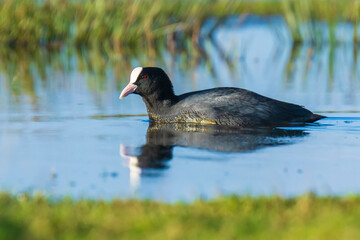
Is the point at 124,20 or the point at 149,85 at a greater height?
the point at 124,20

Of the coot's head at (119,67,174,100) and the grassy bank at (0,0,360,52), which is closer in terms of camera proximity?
the coot's head at (119,67,174,100)

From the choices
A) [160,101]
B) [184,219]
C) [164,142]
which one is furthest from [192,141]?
[184,219]

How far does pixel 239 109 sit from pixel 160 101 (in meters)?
1.30

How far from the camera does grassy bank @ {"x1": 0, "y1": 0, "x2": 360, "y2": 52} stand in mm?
21547

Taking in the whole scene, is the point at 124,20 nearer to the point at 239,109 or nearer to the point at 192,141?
the point at 239,109

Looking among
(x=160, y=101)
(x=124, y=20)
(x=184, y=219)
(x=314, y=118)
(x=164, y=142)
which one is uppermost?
(x=124, y=20)

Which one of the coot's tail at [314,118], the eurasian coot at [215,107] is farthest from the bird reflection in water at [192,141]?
the coot's tail at [314,118]

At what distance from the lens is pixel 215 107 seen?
34.7 ft

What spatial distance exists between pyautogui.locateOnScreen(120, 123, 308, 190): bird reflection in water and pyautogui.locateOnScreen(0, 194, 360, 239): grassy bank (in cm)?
157

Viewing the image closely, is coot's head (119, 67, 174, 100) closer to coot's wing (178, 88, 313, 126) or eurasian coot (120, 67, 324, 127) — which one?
eurasian coot (120, 67, 324, 127)

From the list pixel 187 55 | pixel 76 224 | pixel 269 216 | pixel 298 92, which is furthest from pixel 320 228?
pixel 187 55

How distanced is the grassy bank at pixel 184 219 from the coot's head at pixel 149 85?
211 inches

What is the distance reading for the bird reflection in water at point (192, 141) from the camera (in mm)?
7945

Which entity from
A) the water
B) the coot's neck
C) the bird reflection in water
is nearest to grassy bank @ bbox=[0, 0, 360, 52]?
the water
